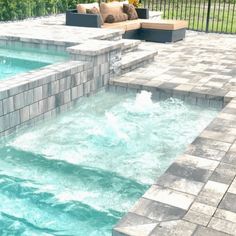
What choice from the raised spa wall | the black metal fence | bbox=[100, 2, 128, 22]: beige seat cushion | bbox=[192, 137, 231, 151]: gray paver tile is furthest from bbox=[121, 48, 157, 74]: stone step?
the black metal fence

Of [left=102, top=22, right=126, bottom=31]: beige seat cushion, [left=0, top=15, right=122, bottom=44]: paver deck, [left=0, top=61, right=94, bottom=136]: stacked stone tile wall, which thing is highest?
[left=102, top=22, right=126, bottom=31]: beige seat cushion

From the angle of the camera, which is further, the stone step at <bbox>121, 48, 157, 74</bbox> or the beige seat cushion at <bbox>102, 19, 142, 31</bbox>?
the beige seat cushion at <bbox>102, 19, 142, 31</bbox>

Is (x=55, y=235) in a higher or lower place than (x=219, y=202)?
lower

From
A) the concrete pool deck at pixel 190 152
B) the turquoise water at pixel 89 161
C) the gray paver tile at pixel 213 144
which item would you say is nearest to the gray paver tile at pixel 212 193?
the concrete pool deck at pixel 190 152

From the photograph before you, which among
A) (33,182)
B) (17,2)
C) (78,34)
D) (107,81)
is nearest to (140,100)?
(107,81)

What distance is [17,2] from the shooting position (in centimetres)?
1177

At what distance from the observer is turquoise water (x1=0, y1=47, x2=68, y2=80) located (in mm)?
6602

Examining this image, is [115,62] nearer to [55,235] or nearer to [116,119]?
[116,119]

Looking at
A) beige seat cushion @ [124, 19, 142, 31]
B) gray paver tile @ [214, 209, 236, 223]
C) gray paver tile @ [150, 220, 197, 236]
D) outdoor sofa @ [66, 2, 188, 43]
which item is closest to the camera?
gray paver tile @ [150, 220, 197, 236]

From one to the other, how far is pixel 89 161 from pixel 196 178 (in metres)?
1.35

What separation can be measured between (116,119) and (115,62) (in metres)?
1.69

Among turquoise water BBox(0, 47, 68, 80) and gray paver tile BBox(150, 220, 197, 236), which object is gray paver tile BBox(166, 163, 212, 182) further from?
turquoise water BBox(0, 47, 68, 80)

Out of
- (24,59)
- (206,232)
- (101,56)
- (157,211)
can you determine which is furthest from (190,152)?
(24,59)

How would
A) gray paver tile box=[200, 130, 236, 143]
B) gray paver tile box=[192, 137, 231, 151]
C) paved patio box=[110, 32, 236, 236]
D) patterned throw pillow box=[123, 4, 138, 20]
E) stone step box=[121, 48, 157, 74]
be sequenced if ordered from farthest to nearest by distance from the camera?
1. patterned throw pillow box=[123, 4, 138, 20]
2. stone step box=[121, 48, 157, 74]
3. gray paver tile box=[200, 130, 236, 143]
4. gray paver tile box=[192, 137, 231, 151]
5. paved patio box=[110, 32, 236, 236]
